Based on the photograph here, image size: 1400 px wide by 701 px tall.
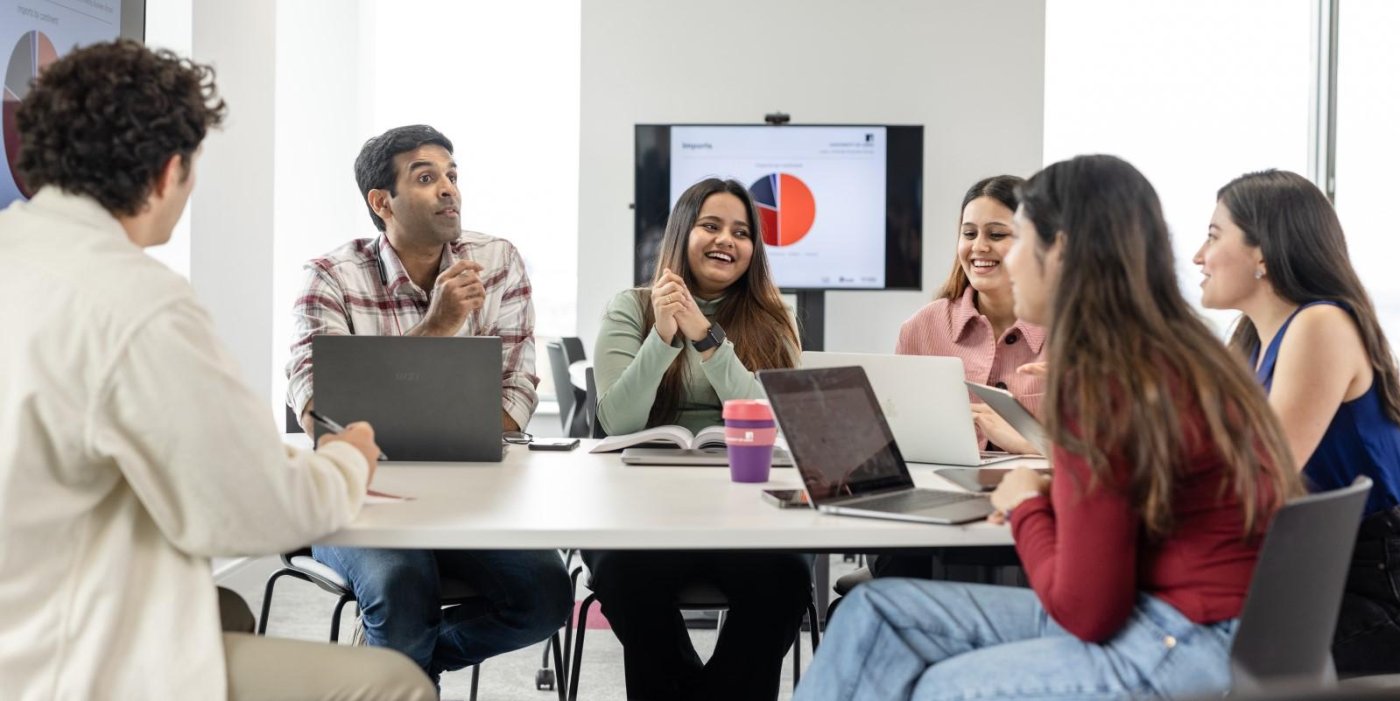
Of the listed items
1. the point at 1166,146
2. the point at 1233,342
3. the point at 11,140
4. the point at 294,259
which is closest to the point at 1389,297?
the point at 1166,146

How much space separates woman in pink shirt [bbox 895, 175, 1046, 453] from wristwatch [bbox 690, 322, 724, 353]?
0.57 metres

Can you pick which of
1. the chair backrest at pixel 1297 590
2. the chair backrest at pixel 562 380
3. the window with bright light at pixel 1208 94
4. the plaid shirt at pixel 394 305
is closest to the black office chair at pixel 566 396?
the chair backrest at pixel 562 380

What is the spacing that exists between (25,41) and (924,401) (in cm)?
199

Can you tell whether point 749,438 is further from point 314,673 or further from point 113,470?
point 113,470

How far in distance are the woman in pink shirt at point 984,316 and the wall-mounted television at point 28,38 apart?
1940 millimetres

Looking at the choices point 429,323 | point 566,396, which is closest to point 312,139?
point 566,396

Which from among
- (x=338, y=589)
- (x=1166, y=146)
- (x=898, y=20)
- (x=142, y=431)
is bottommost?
(x=338, y=589)

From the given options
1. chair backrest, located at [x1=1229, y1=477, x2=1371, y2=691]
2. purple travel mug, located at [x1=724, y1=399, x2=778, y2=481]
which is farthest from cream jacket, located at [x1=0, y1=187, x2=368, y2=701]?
chair backrest, located at [x1=1229, y1=477, x2=1371, y2=691]

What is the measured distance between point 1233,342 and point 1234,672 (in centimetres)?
104

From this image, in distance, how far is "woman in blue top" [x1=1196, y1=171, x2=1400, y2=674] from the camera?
1.74m

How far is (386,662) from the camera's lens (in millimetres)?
1439

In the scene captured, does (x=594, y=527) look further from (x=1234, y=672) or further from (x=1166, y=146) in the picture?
(x=1166, y=146)

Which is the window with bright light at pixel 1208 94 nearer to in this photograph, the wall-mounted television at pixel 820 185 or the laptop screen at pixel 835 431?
the wall-mounted television at pixel 820 185

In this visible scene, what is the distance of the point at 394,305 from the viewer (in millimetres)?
2600
